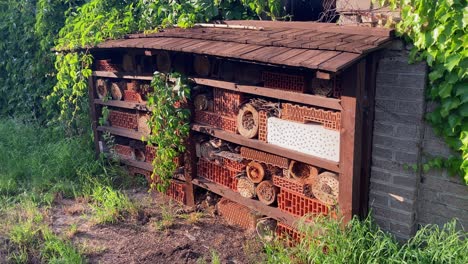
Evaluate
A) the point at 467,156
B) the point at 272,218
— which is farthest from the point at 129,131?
the point at 467,156

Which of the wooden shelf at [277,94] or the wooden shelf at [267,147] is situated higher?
the wooden shelf at [277,94]

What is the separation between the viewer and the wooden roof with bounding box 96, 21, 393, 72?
3.75 metres

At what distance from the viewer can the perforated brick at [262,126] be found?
4.77 metres

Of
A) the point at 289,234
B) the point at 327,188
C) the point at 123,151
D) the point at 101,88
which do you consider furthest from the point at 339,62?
the point at 101,88

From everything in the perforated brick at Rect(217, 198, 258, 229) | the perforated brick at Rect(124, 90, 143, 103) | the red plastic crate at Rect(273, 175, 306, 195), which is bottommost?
the perforated brick at Rect(217, 198, 258, 229)

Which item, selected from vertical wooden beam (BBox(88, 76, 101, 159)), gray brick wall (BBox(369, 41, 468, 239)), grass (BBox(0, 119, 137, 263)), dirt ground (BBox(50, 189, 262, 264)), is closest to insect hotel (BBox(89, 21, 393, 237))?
gray brick wall (BBox(369, 41, 468, 239))

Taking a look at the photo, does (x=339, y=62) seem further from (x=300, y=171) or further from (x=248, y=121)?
(x=248, y=121)

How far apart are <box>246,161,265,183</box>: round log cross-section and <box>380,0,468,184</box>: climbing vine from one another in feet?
5.60

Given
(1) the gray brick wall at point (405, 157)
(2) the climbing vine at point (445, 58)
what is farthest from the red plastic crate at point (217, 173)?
(2) the climbing vine at point (445, 58)

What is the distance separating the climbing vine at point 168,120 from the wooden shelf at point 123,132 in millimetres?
767

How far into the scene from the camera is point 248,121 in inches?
197

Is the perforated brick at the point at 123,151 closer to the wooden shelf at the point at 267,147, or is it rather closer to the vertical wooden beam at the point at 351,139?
the wooden shelf at the point at 267,147

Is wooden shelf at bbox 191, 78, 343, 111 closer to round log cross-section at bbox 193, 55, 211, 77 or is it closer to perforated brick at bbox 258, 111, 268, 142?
round log cross-section at bbox 193, 55, 211, 77

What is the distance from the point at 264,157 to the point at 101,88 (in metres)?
3.29
